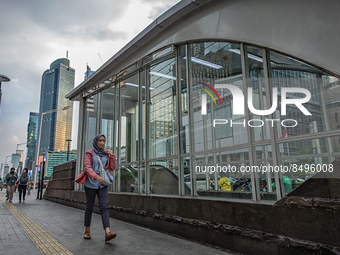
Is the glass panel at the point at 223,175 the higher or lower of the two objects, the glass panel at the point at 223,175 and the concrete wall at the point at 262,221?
the higher

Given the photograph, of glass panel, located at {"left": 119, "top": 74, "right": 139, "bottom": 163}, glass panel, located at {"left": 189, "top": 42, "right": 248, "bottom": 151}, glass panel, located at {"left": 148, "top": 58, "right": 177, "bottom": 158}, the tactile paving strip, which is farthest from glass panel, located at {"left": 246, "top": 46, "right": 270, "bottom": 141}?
glass panel, located at {"left": 119, "top": 74, "right": 139, "bottom": 163}

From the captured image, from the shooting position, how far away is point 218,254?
3990 mm

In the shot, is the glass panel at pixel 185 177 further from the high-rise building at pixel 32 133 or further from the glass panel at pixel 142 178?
the high-rise building at pixel 32 133

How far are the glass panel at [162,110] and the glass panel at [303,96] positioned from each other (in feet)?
8.68

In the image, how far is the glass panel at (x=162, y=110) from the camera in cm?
647

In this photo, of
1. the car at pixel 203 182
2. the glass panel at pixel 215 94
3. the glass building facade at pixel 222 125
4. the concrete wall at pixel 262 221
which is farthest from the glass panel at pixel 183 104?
the concrete wall at pixel 262 221

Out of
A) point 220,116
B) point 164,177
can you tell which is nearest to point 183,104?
point 220,116

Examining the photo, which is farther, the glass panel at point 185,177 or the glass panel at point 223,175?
the glass panel at point 185,177

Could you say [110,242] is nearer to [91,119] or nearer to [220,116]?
[220,116]

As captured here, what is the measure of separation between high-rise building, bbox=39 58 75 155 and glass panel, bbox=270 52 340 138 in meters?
119

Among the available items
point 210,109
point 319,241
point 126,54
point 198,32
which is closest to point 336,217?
point 319,241

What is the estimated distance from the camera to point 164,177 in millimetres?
6477

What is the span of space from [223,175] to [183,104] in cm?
193

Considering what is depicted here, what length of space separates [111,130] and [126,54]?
109 inches
